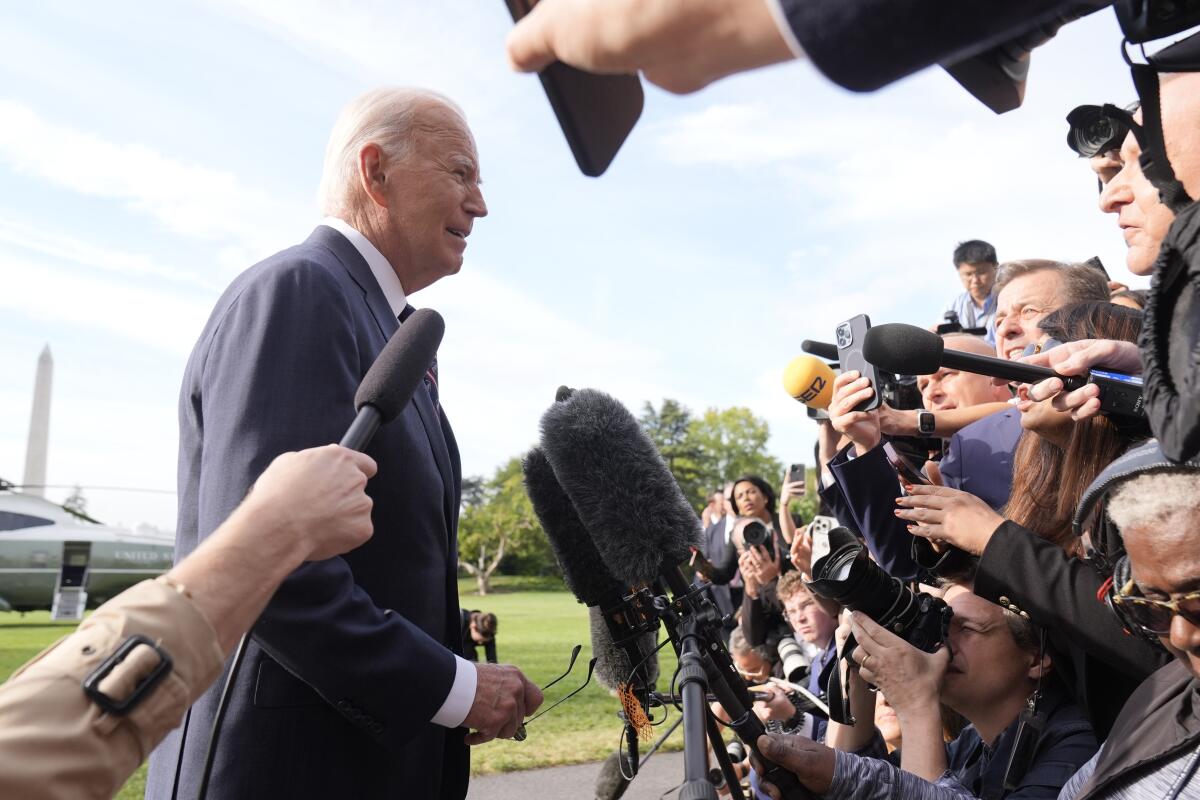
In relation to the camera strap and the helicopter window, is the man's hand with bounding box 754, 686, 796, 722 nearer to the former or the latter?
the camera strap

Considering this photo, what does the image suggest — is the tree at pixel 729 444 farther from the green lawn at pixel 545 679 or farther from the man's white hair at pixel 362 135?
the man's white hair at pixel 362 135

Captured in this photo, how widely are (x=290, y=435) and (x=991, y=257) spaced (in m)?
7.44

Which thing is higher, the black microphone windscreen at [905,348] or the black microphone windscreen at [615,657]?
the black microphone windscreen at [905,348]

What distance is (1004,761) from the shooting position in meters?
2.88

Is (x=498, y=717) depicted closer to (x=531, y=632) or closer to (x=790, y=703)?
(x=790, y=703)

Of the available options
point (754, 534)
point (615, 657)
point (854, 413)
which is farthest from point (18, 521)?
point (854, 413)

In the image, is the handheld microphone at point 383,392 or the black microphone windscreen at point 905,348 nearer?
the handheld microphone at point 383,392

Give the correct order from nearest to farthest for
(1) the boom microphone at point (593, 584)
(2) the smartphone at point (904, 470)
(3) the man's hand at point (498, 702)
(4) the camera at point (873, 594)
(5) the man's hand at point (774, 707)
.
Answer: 1. (3) the man's hand at point (498, 702)
2. (1) the boom microphone at point (593, 584)
3. (4) the camera at point (873, 594)
4. (2) the smartphone at point (904, 470)
5. (5) the man's hand at point (774, 707)

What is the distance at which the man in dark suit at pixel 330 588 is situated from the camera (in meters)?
2.07

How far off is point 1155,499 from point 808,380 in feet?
7.49

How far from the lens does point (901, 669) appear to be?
290 cm

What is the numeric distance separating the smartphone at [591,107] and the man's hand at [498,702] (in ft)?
4.75

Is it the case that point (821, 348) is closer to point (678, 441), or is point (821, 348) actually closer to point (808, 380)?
point (808, 380)

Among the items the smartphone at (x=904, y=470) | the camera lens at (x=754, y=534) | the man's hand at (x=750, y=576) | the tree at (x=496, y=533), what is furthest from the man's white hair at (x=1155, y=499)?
the tree at (x=496, y=533)
